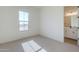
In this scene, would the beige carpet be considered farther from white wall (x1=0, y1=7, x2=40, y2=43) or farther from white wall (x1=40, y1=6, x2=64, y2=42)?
white wall (x1=0, y1=7, x2=40, y2=43)

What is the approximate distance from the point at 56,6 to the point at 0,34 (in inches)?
28.0

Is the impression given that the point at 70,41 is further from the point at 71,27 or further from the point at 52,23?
the point at 52,23

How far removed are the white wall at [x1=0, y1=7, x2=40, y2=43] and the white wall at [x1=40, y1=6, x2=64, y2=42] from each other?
82 millimetres

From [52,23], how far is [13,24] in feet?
1.61

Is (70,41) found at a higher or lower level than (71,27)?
lower

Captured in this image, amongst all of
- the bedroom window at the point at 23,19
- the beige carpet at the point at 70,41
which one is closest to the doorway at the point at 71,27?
the beige carpet at the point at 70,41

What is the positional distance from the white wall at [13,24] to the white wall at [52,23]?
82 millimetres

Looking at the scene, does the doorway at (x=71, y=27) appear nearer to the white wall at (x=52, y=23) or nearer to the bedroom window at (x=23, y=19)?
the white wall at (x=52, y=23)

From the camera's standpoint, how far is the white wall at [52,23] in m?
1.06

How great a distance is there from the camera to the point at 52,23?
1107 mm

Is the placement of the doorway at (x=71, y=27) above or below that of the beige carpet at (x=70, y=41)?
above

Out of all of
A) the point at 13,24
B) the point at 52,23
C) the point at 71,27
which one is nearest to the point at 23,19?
the point at 13,24
